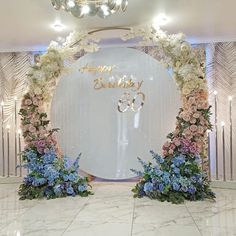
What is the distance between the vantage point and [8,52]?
583cm

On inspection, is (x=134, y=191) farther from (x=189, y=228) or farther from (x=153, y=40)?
(x=153, y=40)

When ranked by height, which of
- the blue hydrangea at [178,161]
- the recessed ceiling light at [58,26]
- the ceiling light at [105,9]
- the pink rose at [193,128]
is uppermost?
the recessed ceiling light at [58,26]

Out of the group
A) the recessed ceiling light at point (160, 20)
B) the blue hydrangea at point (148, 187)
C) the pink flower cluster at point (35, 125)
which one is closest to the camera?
the recessed ceiling light at point (160, 20)

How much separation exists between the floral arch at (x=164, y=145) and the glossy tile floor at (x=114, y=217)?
7.5 inches

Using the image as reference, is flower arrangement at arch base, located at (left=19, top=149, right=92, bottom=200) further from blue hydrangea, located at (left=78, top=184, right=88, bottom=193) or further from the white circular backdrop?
the white circular backdrop

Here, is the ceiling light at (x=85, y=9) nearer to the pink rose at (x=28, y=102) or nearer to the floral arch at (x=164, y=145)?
the floral arch at (x=164, y=145)

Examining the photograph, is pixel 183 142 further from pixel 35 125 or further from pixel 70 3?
pixel 70 3

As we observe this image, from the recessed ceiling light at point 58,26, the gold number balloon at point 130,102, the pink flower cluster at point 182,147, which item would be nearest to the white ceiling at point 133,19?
the recessed ceiling light at point 58,26

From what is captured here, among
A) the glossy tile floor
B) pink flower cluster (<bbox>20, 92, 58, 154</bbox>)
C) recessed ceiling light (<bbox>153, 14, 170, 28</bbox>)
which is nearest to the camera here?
the glossy tile floor

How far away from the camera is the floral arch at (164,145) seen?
4.36 meters

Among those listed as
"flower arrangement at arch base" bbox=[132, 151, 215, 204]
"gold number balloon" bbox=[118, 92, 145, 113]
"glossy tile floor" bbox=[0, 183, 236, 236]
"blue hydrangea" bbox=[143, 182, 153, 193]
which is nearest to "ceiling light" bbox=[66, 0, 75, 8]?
"glossy tile floor" bbox=[0, 183, 236, 236]

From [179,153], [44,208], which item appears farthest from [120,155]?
[44,208]

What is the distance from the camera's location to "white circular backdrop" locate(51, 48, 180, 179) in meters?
5.10

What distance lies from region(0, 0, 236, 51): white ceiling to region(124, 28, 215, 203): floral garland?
0.30 meters
